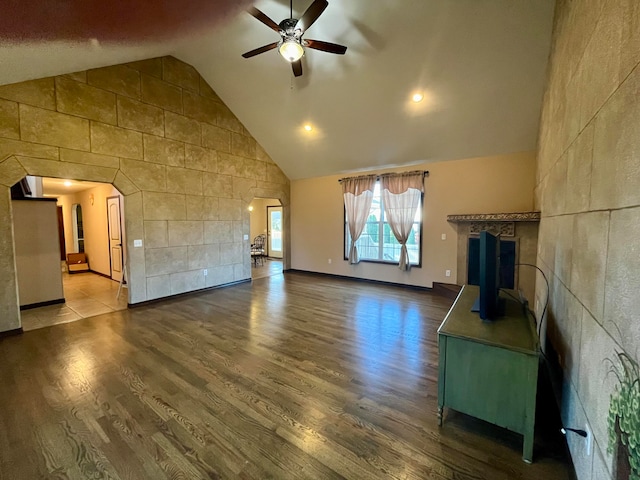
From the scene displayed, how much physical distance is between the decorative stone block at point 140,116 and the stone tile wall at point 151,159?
16 mm

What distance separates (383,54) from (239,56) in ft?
7.88

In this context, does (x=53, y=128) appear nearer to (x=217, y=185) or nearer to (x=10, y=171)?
(x=10, y=171)

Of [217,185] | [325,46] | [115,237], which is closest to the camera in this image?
[325,46]

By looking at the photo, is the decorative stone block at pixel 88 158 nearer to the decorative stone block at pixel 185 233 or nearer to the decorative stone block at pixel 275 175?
the decorative stone block at pixel 185 233

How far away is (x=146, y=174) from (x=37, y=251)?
2403 millimetres

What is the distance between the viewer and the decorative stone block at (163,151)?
4719 millimetres

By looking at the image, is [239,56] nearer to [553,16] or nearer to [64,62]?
[64,62]

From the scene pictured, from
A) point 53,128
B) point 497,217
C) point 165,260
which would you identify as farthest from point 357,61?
point 165,260

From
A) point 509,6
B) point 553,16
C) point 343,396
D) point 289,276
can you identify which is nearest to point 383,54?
point 509,6

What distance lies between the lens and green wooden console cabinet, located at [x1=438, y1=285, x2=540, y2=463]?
1634 millimetres

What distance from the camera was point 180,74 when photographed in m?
5.07

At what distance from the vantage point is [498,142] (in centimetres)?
475

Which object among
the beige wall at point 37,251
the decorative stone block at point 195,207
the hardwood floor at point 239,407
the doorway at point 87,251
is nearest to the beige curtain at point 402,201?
the hardwood floor at point 239,407

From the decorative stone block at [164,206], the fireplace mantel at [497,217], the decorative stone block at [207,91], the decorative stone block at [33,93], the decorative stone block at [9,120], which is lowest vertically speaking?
the fireplace mantel at [497,217]
